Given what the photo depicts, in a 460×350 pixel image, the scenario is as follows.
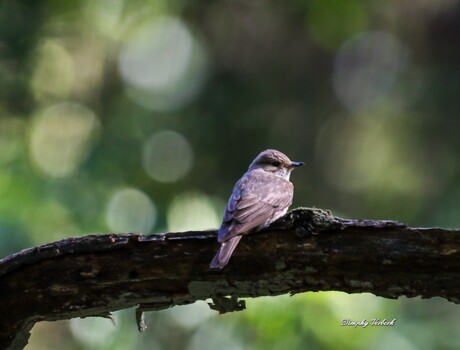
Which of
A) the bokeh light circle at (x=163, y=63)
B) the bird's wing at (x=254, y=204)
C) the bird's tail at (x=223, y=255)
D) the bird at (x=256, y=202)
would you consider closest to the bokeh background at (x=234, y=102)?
the bokeh light circle at (x=163, y=63)

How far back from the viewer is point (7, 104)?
1148 cm

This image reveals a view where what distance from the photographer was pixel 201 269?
488 centimetres

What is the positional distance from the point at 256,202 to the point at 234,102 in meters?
6.47

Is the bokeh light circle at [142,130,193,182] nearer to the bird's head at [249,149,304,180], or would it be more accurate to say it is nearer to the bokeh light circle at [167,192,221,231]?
the bokeh light circle at [167,192,221,231]

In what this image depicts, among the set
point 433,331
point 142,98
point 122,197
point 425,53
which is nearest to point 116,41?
point 142,98

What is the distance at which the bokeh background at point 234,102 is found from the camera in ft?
34.5

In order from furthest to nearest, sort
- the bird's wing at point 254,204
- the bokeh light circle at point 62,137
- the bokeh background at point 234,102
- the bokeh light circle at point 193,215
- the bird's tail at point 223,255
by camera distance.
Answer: the bokeh background at point 234,102
the bokeh light circle at point 62,137
the bokeh light circle at point 193,215
the bird's wing at point 254,204
the bird's tail at point 223,255

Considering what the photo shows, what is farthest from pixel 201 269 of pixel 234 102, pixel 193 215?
pixel 234 102

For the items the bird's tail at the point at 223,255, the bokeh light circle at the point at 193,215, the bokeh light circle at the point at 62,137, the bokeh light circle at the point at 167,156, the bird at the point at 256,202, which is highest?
the bird's tail at the point at 223,255

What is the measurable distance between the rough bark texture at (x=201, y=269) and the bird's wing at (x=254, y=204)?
0.23 meters

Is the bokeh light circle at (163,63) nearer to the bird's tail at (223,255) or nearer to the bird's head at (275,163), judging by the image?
the bird's head at (275,163)

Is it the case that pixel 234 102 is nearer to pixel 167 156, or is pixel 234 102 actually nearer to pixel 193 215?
pixel 167 156

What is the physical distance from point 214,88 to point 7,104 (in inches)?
104

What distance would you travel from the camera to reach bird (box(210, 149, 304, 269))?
16.3 feet
